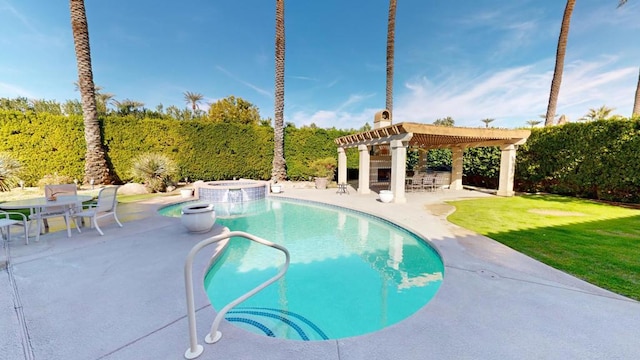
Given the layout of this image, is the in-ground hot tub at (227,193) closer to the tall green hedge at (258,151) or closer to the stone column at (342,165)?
the tall green hedge at (258,151)

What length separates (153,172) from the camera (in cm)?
1320

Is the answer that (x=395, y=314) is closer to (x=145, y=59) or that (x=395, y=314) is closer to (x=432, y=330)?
(x=432, y=330)

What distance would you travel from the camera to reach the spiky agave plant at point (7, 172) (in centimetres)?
995

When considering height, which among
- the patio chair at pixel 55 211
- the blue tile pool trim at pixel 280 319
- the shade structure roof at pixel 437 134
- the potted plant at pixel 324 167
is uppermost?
the shade structure roof at pixel 437 134

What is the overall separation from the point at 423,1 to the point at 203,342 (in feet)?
73.2

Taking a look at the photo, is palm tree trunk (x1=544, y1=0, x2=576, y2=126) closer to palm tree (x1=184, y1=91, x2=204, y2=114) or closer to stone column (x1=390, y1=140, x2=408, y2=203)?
stone column (x1=390, y1=140, x2=408, y2=203)

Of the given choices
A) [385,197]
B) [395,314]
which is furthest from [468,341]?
[385,197]

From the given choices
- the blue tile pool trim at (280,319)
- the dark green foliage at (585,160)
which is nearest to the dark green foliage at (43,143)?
the blue tile pool trim at (280,319)

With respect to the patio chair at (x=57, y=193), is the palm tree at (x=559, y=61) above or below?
above

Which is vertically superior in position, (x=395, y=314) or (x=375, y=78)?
(x=375, y=78)

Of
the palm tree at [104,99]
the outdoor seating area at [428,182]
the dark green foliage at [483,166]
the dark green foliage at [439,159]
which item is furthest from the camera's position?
the palm tree at [104,99]

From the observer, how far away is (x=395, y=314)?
11.1 ft

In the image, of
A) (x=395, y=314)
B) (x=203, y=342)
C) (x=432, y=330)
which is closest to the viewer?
(x=203, y=342)

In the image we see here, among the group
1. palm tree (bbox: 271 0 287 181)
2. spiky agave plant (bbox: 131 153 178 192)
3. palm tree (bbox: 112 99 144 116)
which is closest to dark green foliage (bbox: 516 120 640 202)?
palm tree (bbox: 271 0 287 181)
